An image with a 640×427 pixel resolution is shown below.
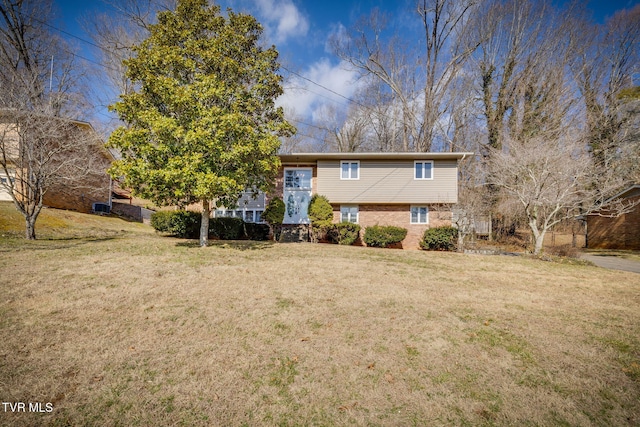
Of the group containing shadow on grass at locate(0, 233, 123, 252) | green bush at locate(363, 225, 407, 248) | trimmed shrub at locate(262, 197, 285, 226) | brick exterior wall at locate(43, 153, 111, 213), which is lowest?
shadow on grass at locate(0, 233, 123, 252)

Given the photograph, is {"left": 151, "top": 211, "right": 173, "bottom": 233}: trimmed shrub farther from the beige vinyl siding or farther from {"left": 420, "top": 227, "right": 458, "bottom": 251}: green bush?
{"left": 420, "top": 227, "right": 458, "bottom": 251}: green bush

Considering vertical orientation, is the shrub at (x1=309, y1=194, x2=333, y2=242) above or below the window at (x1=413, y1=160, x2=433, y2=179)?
below

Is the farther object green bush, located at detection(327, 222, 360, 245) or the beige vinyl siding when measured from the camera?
the beige vinyl siding

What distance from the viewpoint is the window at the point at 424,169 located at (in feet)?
53.0

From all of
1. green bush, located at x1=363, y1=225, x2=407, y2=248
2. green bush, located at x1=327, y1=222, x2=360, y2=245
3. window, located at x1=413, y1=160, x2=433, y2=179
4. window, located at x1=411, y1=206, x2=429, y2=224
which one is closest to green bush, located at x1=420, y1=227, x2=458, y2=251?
green bush, located at x1=363, y1=225, x2=407, y2=248

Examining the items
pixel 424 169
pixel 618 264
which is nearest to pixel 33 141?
pixel 424 169

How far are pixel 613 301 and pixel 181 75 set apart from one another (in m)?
14.7

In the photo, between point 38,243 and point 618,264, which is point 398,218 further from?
point 38,243

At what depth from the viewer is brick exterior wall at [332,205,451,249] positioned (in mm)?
16281

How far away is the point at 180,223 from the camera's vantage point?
1419 centimetres

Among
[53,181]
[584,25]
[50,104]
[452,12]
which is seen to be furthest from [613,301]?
[584,25]

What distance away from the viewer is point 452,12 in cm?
2059

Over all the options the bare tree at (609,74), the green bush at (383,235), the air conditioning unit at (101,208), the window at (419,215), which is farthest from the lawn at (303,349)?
the bare tree at (609,74)

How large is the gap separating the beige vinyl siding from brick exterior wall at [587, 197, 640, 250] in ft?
45.6
